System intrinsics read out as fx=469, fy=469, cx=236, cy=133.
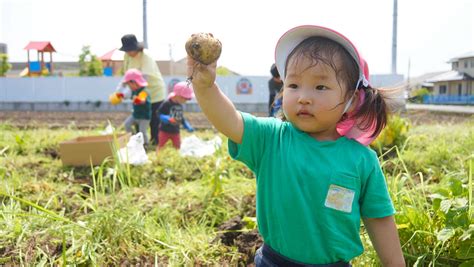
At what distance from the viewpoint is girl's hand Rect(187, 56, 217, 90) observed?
1.25 metres

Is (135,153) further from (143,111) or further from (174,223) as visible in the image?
(143,111)

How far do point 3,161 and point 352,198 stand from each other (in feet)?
11.6

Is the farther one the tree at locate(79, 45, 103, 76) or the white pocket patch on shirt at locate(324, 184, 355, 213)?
the tree at locate(79, 45, 103, 76)

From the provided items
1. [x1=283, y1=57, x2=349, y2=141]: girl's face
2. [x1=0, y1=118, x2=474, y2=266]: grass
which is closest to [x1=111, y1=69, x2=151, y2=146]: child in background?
[x1=0, y1=118, x2=474, y2=266]: grass

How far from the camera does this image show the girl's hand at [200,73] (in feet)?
4.09

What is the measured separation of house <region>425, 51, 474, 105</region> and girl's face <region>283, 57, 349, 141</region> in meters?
43.4

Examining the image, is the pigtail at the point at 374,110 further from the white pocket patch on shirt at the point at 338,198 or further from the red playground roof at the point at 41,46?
the red playground roof at the point at 41,46

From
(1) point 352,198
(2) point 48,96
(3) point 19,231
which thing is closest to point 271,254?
(1) point 352,198

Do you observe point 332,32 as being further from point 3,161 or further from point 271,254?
point 3,161

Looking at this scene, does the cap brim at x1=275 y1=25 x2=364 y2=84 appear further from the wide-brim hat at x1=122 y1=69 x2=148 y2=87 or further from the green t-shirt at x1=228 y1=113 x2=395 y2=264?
the wide-brim hat at x1=122 y1=69 x2=148 y2=87

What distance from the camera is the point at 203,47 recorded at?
121 cm

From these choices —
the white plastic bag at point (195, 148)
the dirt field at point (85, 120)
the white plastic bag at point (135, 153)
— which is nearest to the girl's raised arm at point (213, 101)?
the white plastic bag at point (135, 153)

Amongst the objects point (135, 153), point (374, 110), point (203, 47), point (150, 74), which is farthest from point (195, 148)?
point (203, 47)

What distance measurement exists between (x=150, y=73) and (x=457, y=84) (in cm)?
4414
